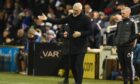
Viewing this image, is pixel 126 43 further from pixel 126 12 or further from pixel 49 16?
pixel 49 16

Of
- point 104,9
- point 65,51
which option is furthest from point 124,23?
point 104,9

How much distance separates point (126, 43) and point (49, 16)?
917 centimetres

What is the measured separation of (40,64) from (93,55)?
1878mm

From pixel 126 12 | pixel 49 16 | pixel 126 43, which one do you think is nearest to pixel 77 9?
pixel 126 12

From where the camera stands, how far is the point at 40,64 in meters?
19.4

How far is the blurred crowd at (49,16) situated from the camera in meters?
19.8

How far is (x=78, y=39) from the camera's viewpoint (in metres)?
14.2

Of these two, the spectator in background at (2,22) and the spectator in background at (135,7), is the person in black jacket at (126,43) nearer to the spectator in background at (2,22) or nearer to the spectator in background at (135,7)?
the spectator in background at (135,7)

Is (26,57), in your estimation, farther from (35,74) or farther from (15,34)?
(15,34)

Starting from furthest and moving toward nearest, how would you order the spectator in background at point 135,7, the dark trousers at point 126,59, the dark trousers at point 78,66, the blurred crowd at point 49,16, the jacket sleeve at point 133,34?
the spectator in background at point 135,7 < the blurred crowd at point 49,16 < the dark trousers at point 126,59 < the jacket sleeve at point 133,34 < the dark trousers at point 78,66

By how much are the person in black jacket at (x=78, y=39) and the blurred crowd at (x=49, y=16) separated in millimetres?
2417

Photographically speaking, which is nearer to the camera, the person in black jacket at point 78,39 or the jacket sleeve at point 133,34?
the person in black jacket at point 78,39

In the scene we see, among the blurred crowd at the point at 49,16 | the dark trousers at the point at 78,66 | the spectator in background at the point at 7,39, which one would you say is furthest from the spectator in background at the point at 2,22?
the dark trousers at the point at 78,66

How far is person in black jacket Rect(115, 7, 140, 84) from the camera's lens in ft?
47.9
